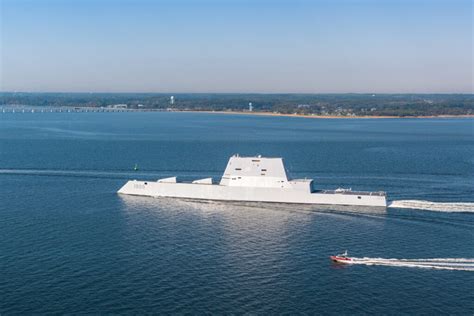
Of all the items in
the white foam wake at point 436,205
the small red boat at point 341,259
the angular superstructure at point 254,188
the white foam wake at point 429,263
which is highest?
the angular superstructure at point 254,188

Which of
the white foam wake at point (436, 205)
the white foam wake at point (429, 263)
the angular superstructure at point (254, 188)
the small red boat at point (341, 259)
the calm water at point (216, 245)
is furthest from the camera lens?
the angular superstructure at point (254, 188)

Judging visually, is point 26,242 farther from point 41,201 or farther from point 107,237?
point 41,201

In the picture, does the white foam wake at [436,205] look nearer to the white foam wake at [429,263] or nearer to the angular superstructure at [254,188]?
the angular superstructure at [254,188]

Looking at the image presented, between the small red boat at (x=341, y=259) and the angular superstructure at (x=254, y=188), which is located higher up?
the angular superstructure at (x=254, y=188)

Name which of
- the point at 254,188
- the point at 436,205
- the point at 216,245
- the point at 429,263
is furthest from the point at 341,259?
the point at 254,188

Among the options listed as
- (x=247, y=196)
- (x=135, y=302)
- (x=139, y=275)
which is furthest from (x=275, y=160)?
(x=135, y=302)

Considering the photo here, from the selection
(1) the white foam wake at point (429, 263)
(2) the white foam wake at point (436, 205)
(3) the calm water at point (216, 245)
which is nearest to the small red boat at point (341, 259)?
(1) the white foam wake at point (429, 263)

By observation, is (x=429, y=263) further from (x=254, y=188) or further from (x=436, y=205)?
(x=254, y=188)
